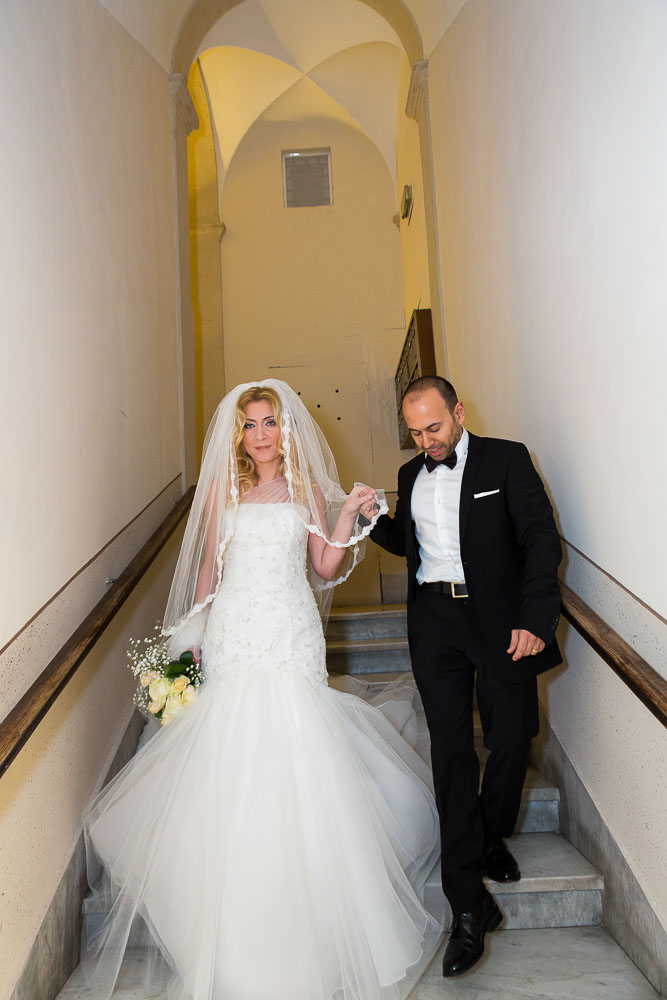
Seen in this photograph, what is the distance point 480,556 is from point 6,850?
176 centimetres

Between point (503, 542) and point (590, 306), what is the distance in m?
0.85

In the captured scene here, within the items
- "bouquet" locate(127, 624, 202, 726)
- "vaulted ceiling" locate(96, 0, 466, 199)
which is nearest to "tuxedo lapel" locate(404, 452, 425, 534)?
"bouquet" locate(127, 624, 202, 726)

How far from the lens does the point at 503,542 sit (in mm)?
2803

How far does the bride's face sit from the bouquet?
842 mm

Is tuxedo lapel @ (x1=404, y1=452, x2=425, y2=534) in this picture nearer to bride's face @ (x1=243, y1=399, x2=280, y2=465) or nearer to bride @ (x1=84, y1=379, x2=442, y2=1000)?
bride @ (x1=84, y1=379, x2=442, y2=1000)

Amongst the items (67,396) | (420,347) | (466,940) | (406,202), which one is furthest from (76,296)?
(406,202)

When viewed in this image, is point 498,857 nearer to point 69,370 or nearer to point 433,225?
point 69,370

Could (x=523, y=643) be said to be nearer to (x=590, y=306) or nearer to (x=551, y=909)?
(x=551, y=909)

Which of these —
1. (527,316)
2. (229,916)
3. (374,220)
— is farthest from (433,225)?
(229,916)

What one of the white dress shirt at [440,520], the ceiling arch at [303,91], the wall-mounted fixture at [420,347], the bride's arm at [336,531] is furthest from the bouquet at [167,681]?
the ceiling arch at [303,91]

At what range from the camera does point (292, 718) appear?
271 cm

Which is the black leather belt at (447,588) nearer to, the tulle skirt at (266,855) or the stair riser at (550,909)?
the tulle skirt at (266,855)

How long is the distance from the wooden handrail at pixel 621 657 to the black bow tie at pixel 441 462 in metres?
0.63

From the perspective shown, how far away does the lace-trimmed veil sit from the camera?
3070 millimetres
